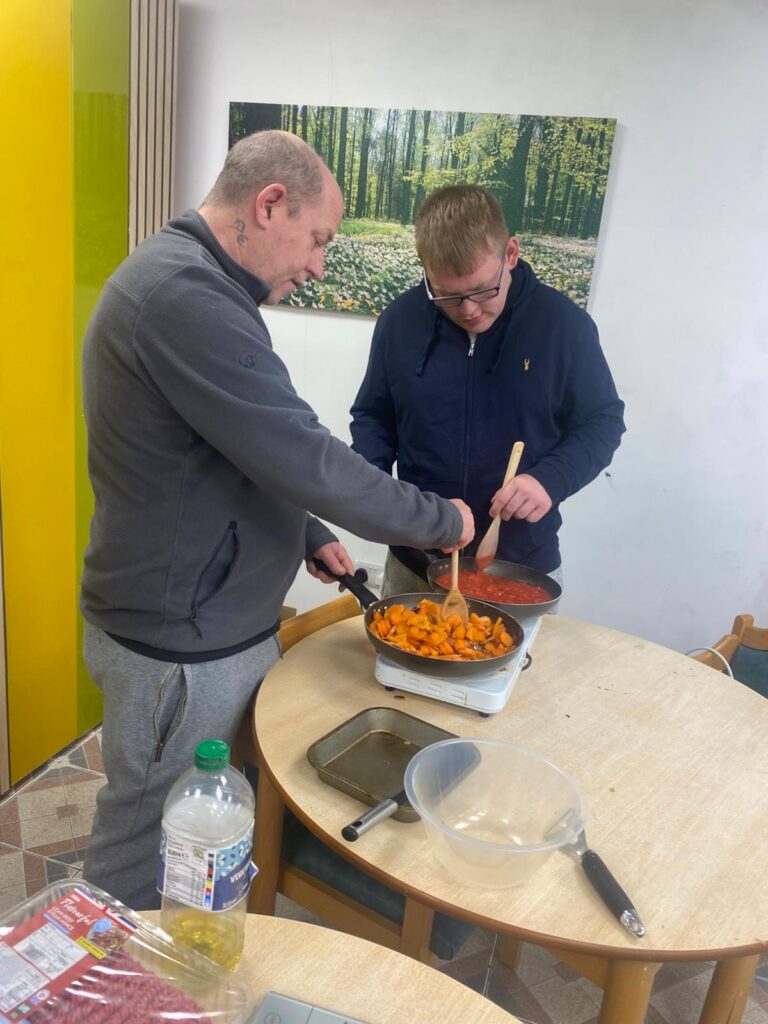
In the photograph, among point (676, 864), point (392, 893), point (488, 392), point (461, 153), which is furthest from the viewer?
point (461, 153)

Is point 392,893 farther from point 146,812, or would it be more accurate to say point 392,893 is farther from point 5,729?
point 5,729

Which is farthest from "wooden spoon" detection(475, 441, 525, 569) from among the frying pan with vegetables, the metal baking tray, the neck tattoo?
the neck tattoo

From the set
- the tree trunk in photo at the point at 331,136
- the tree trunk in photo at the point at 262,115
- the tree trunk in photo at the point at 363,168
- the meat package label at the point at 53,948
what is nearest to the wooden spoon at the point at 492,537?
the meat package label at the point at 53,948

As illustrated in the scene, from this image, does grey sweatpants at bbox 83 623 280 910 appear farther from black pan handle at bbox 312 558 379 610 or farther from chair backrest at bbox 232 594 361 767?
black pan handle at bbox 312 558 379 610

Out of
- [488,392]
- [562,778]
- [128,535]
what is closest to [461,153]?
[488,392]

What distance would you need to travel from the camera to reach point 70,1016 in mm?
708

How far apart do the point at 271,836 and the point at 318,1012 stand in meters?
0.62

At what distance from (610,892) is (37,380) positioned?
7.39ft

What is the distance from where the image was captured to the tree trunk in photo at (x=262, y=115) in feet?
9.41

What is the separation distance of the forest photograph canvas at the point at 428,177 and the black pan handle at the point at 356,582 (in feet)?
4.71

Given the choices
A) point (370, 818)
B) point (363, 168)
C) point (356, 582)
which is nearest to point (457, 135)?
point (363, 168)

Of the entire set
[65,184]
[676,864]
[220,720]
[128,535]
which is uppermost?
[65,184]

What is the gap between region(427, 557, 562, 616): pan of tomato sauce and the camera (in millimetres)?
1751

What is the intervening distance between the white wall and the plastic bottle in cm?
213
